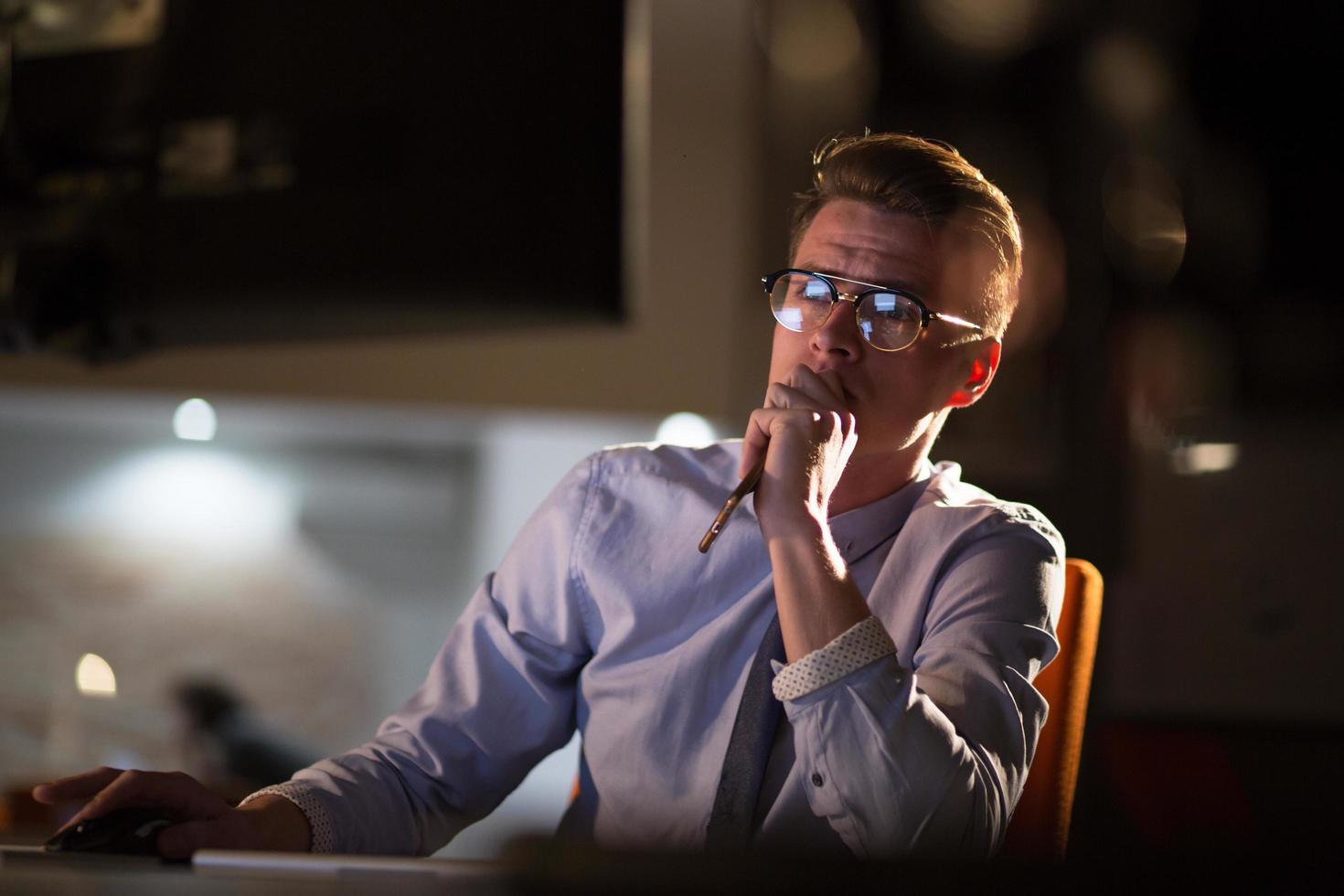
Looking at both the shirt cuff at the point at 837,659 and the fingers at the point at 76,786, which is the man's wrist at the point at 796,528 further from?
the fingers at the point at 76,786

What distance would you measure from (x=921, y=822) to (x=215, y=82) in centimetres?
105

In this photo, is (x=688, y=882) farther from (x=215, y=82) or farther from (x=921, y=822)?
(x=215, y=82)

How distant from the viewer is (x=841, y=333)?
827 mm

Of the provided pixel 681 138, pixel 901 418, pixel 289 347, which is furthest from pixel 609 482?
pixel 289 347

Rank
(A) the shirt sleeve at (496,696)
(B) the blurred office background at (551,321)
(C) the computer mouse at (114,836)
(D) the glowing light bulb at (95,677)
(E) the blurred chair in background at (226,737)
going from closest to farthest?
(C) the computer mouse at (114,836) → (A) the shirt sleeve at (496,696) → (B) the blurred office background at (551,321) → (E) the blurred chair in background at (226,737) → (D) the glowing light bulb at (95,677)

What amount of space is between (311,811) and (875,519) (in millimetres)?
487

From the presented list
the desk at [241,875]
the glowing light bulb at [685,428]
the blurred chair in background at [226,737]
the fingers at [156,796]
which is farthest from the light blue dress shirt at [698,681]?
the blurred chair in background at [226,737]

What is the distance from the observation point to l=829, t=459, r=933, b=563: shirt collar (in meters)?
0.88

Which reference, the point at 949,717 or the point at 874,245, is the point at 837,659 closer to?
the point at 949,717

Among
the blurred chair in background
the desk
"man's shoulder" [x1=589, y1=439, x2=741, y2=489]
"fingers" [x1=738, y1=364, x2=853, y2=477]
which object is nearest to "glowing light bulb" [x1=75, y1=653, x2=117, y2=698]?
the blurred chair in background

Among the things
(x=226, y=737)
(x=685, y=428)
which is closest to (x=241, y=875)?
(x=685, y=428)

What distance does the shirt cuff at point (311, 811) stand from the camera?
0.87 meters

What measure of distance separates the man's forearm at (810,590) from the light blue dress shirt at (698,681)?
0.11 ft

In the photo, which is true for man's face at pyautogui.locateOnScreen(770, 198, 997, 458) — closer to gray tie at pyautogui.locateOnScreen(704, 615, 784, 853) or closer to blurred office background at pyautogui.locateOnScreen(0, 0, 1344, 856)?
blurred office background at pyautogui.locateOnScreen(0, 0, 1344, 856)
